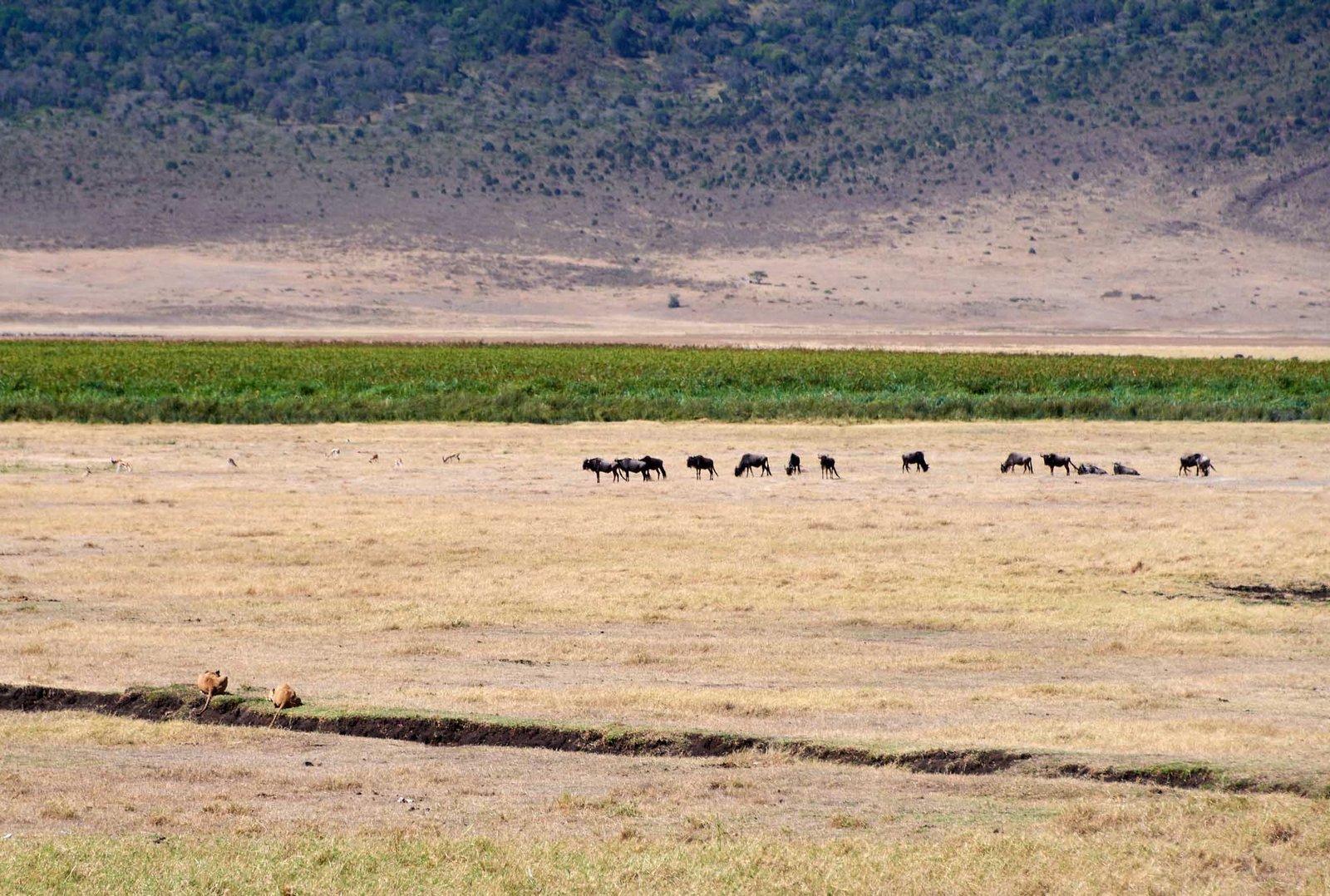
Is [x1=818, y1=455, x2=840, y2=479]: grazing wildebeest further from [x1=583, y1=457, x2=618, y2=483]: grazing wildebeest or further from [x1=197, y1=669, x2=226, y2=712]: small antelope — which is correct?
[x1=197, y1=669, x2=226, y2=712]: small antelope

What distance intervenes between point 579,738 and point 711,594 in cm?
721

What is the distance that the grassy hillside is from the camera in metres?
133

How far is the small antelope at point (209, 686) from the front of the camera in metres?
14.4

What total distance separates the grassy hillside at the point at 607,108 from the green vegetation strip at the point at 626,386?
210ft

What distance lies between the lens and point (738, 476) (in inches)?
1299

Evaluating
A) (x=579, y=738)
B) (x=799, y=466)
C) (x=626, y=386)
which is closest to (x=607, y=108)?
(x=626, y=386)

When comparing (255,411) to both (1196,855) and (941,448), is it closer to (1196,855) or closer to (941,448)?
(941,448)

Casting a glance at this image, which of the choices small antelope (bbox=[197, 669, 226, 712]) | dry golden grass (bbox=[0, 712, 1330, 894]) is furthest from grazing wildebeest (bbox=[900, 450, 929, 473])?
dry golden grass (bbox=[0, 712, 1330, 894])

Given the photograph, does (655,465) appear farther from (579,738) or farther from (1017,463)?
(579,738)

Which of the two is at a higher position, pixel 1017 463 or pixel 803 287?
pixel 803 287

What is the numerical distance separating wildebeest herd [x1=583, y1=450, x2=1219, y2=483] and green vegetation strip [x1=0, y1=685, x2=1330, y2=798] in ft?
59.6

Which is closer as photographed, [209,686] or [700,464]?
[209,686]

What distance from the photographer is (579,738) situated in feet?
44.2

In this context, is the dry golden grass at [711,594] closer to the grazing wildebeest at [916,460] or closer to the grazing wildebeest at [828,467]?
the grazing wildebeest at [828,467]
